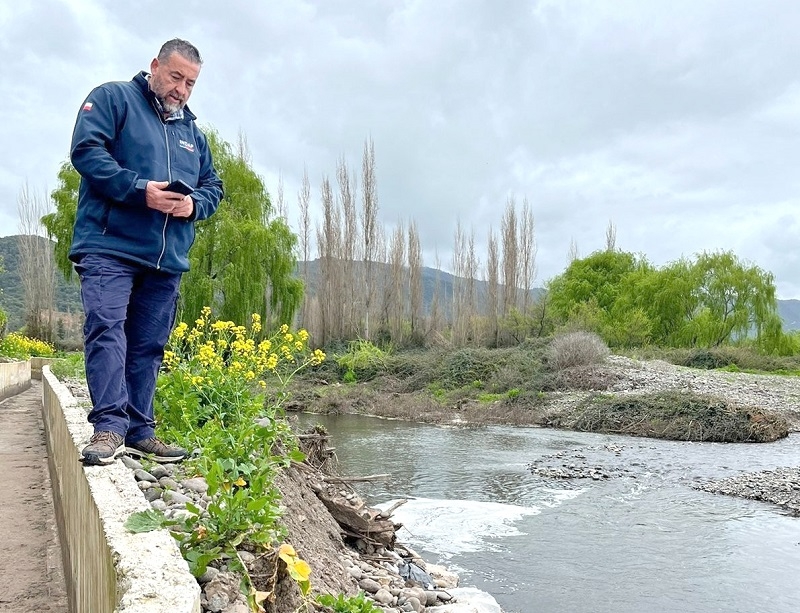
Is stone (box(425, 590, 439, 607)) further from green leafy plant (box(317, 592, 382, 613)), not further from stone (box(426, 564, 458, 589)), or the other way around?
green leafy plant (box(317, 592, 382, 613))

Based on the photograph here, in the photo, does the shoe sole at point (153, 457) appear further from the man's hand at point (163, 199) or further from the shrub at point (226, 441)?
the man's hand at point (163, 199)

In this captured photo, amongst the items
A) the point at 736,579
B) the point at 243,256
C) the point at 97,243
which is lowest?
the point at 736,579

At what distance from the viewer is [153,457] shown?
3695mm

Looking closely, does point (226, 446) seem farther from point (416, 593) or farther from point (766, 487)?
point (766, 487)

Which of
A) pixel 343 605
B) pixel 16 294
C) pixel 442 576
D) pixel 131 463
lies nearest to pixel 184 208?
pixel 131 463

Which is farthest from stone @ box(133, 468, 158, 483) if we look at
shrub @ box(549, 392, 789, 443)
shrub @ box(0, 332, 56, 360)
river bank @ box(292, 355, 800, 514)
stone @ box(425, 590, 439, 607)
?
river bank @ box(292, 355, 800, 514)

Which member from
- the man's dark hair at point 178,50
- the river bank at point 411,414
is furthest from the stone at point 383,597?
the man's dark hair at point 178,50

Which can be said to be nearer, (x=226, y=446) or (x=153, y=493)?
(x=153, y=493)

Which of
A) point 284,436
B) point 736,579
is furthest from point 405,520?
point 284,436

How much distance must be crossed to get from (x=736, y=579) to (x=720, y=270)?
35.5 meters

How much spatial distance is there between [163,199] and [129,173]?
7.1 inches

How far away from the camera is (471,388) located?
26469 mm

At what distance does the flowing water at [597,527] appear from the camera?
21.5 feet

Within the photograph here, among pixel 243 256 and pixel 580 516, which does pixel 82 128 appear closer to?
pixel 580 516
